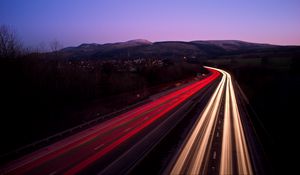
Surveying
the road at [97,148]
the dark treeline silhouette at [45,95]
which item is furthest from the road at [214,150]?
the dark treeline silhouette at [45,95]

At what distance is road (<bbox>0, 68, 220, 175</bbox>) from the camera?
588 inches

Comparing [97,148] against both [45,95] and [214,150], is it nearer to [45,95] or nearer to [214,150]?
[214,150]

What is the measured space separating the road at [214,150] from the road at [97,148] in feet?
3.92

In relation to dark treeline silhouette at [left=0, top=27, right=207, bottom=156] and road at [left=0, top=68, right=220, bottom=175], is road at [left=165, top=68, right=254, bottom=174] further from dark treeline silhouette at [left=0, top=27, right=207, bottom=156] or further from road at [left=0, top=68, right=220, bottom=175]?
dark treeline silhouette at [left=0, top=27, right=207, bottom=156]

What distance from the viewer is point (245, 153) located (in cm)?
1761

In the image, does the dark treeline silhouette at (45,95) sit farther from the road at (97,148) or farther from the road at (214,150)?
the road at (214,150)

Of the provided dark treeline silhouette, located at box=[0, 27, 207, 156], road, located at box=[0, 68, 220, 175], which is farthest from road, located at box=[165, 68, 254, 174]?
dark treeline silhouette, located at box=[0, 27, 207, 156]

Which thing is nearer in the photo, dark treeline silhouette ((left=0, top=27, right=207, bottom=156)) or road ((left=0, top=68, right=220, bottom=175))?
road ((left=0, top=68, right=220, bottom=175))

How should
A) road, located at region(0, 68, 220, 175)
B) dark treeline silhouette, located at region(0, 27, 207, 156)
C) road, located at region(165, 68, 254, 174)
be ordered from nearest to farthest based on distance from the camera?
road, located at region(165, 68, 254, 174) < road, located at region(0, 68, 220, 175) < dark treeline silhouette, located at region(0, 27, 207, 156)

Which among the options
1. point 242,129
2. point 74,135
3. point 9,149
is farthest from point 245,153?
point 9,149

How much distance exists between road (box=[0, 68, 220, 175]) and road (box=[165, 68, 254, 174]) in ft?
Answer: 3.92

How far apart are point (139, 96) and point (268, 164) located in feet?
104

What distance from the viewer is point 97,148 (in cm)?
1877

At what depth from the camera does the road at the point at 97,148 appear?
1493 cm
